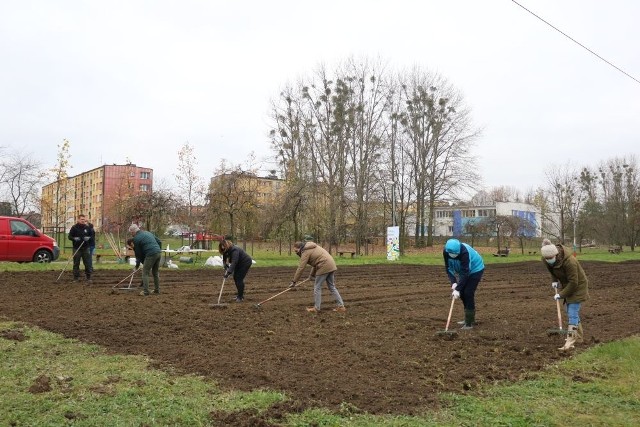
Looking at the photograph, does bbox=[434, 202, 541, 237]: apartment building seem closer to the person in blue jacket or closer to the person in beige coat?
the person in beige coat

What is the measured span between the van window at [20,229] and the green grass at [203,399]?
1305 cm

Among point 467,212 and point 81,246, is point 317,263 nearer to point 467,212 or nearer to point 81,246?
point 81,246

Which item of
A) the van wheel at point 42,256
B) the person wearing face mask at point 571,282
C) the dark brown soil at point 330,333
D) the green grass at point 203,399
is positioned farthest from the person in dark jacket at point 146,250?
the person wearing face mask at point 571,282

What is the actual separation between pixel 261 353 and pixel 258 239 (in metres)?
30.8

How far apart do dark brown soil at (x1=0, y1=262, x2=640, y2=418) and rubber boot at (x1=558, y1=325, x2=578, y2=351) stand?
0.68ft

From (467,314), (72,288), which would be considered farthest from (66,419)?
(72,288)

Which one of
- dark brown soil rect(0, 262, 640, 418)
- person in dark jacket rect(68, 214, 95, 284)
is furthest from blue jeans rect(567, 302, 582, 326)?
person in dark jacket rect(68, 214, 95, 284)

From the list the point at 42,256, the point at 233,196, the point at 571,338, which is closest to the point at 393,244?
the point at 233,196

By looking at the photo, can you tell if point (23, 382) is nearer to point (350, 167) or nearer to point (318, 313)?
point (318, 313)

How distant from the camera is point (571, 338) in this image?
7.79m

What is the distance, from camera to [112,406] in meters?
4.93

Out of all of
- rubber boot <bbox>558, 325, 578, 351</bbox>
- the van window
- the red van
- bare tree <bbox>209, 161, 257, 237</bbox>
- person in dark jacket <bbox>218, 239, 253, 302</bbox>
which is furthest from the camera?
bare tree <bbox>209, 161, 257, 237</bbox>

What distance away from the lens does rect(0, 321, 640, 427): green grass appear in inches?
187

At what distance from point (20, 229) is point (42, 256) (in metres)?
1.21
